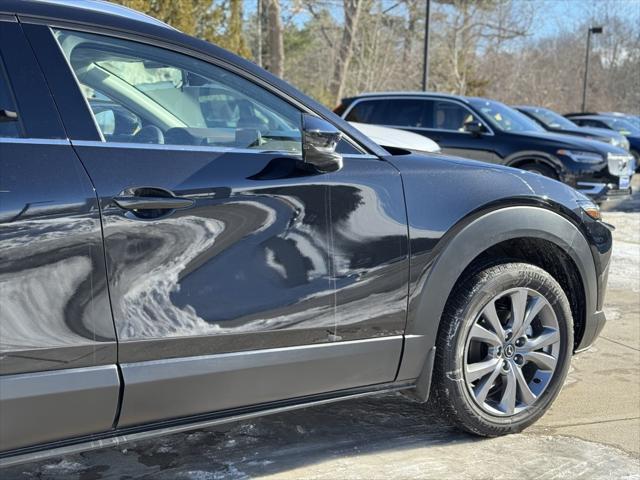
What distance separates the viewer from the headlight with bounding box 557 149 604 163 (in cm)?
974

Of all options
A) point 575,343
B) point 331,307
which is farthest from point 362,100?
point 331,307

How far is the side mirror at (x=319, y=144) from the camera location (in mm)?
2627

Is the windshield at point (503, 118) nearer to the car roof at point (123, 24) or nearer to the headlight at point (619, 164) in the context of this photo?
the headlight at point (619, 164)

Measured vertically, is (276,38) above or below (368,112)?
above

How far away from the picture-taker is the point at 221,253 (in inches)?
97.7

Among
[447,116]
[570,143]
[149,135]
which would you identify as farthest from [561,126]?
[149,135]

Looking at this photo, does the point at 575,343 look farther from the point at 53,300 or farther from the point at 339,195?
the point at 53,300

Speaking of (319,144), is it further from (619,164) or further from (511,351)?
(619,164)

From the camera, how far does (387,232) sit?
→ 280 cm

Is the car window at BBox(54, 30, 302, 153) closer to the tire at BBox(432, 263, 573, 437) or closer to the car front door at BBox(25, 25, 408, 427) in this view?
the car front door at BBox(25, 25, 408, 427)

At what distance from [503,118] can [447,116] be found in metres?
0.82

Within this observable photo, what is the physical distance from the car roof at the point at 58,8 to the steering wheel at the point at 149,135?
0.39 m

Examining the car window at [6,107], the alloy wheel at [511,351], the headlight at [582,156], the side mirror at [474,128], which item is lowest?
the alloy wheel at [511,351]

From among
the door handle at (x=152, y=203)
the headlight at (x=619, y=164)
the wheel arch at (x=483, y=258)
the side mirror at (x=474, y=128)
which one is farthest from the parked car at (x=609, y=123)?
the door handle at (x=152, y=203)
